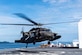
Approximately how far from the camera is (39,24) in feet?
151

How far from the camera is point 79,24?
215ft

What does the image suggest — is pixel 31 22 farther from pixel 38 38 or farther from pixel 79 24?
pixel 79 24

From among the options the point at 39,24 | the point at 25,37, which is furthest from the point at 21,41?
the point at 39,24

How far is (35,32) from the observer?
45250 millimetres

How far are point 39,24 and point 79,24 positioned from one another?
70.5ft

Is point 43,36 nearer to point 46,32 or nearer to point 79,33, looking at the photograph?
point 46,32

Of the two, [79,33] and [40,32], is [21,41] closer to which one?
[40,32]

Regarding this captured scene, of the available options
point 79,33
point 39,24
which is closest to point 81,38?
point 79,33

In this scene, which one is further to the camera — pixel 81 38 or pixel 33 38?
pixel 81 38

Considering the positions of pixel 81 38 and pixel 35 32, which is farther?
pixel 81 38

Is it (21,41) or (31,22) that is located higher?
(31,22)

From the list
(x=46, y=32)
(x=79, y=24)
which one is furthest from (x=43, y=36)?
(x=79, y=24)

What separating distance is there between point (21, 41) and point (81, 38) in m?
22.8

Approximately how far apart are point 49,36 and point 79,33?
76.2ft
